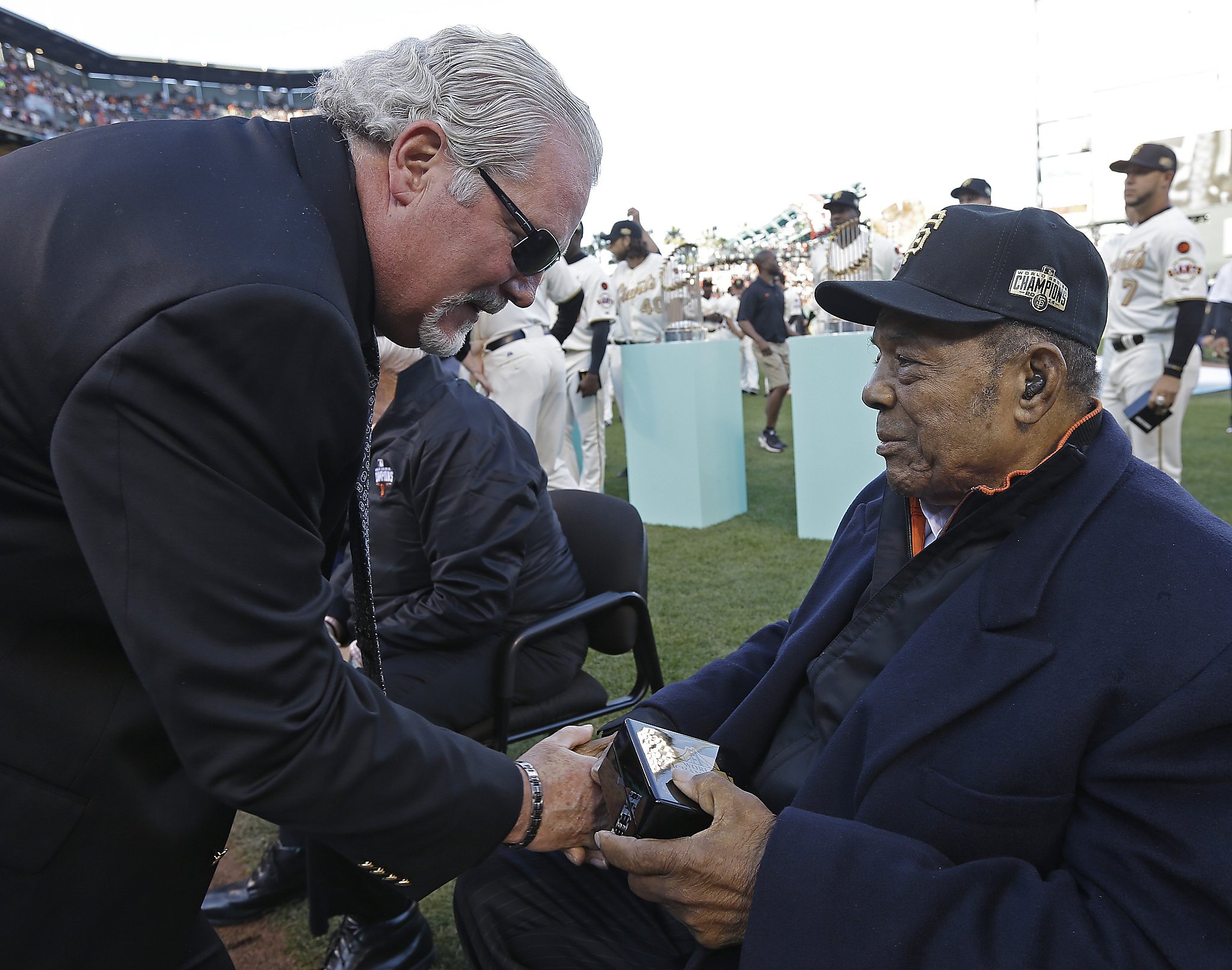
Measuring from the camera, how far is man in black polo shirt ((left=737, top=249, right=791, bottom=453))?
11.1 metres

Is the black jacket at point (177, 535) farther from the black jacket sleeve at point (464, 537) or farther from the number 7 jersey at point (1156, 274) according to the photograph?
the number 7 jersey at point (1156, 274)

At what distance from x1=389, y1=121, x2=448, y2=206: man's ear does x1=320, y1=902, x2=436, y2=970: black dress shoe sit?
1.88m

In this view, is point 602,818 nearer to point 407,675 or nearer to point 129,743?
point 129,743

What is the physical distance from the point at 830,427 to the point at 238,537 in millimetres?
5690

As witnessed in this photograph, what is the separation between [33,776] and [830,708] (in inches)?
47.9

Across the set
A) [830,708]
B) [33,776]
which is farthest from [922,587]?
[33,776]

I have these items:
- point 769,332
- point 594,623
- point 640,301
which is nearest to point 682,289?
point 640,301

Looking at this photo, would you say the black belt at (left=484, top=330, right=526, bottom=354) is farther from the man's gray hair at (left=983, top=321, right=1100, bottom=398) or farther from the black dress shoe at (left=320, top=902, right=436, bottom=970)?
the man's gray hair at (left=983, top=321, right=1100, bottom=398)

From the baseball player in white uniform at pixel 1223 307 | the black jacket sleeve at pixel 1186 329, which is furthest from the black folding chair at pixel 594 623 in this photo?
the baseball player in white uniform at pixel 1223 307

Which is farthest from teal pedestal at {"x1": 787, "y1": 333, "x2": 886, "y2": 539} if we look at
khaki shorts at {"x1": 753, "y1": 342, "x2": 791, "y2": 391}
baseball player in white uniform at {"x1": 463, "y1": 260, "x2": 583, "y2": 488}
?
khaki shorts at {"x1": 753, "y1": 342, "x2": 791, "y2": 391}

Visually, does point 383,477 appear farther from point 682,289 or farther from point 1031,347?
point 682,289

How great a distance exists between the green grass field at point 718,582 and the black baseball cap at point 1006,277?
2.09m

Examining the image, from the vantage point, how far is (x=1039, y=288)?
145 cm

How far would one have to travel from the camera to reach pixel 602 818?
5.22 feet
